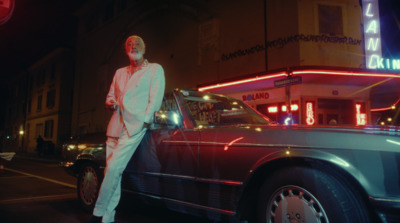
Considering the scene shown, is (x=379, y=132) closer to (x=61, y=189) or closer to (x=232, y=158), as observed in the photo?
(x=232, y=158)

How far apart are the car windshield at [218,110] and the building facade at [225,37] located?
8166 millimetres

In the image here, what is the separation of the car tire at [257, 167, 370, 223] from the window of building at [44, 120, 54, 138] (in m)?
30.9

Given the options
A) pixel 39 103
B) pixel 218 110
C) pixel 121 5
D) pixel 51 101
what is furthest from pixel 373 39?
pixel 39 103

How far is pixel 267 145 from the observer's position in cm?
223

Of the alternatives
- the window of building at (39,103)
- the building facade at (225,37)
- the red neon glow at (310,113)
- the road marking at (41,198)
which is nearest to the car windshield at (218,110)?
the road marking at (41,198)

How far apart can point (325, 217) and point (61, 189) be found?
528 centimetres

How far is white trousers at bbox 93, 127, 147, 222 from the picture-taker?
8.96 feet

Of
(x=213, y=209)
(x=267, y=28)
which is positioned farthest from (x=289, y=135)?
(x=267, y=28)

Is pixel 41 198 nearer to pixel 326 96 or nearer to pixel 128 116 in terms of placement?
pixel 128 116

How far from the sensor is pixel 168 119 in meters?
2.95

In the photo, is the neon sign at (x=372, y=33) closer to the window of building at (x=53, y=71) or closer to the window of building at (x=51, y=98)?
the window of building at (x=51, y=98)

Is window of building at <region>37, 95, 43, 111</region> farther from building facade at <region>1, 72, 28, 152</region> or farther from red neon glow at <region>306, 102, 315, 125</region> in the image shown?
red neon glow at <region>306, 102, 315, 125</region>

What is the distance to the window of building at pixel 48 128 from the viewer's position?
29.1 meters

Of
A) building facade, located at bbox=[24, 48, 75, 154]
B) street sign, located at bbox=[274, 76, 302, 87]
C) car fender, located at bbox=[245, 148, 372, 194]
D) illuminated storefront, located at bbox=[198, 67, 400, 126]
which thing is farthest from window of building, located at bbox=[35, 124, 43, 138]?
car fender, located at bbox=[245, 148, 372, 194]
